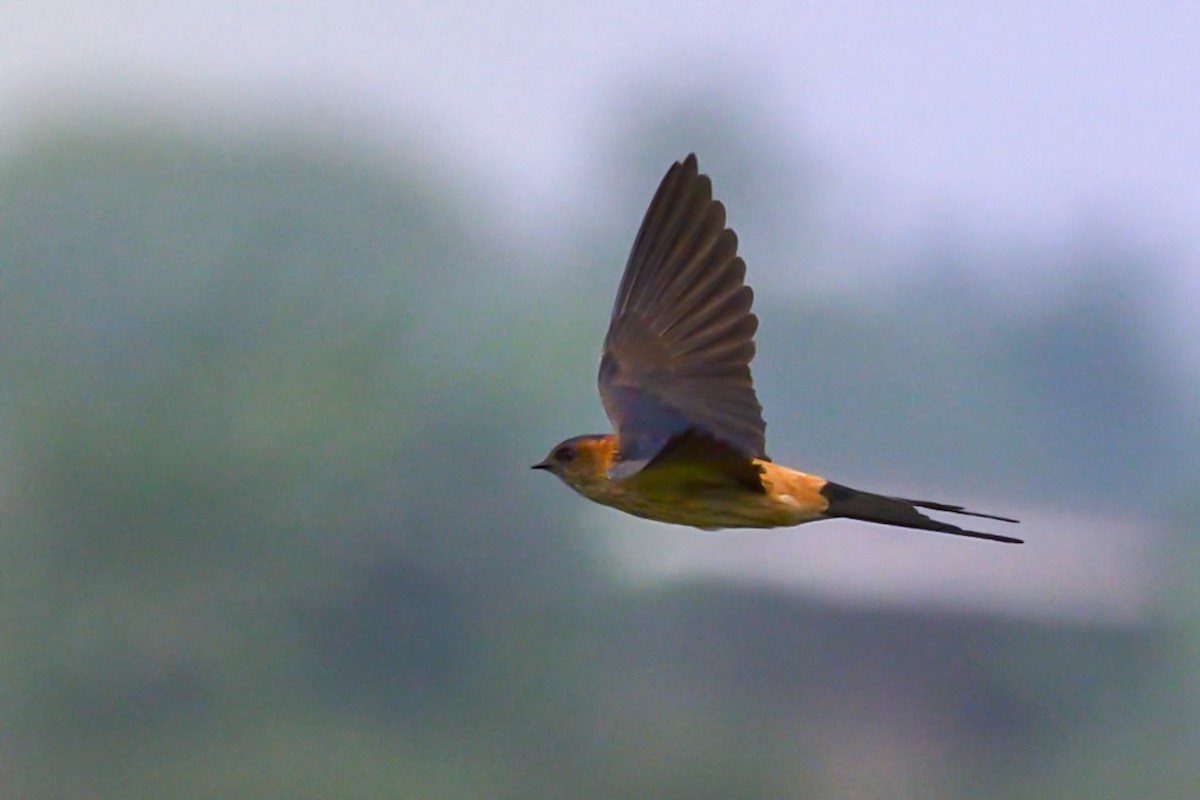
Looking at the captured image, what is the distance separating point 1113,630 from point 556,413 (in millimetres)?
4076

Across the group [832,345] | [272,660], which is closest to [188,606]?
[272,660]

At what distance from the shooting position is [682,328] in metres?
2.64

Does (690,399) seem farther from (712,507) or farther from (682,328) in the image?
(712,507)

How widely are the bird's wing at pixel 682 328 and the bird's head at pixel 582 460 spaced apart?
0.11 feet

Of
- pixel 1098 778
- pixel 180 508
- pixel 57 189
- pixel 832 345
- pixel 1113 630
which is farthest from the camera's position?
pixel 57 189

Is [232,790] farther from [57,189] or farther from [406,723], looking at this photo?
[57,189]

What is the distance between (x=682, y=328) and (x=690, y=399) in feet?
0.39

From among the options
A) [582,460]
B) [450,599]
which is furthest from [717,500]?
[450,599]

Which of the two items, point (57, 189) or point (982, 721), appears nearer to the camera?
point (982, 721)

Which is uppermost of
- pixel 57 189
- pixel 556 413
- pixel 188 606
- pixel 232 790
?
pixel 57 189

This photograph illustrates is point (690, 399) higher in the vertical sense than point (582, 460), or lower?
higher

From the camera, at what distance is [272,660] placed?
10.7m

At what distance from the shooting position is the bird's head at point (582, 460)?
245 cm

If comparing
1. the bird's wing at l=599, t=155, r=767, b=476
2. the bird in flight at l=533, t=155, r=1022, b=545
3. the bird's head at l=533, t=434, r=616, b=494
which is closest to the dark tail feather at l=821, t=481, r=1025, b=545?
the bird in flight at l=533, t=155, r=1022, b=545
